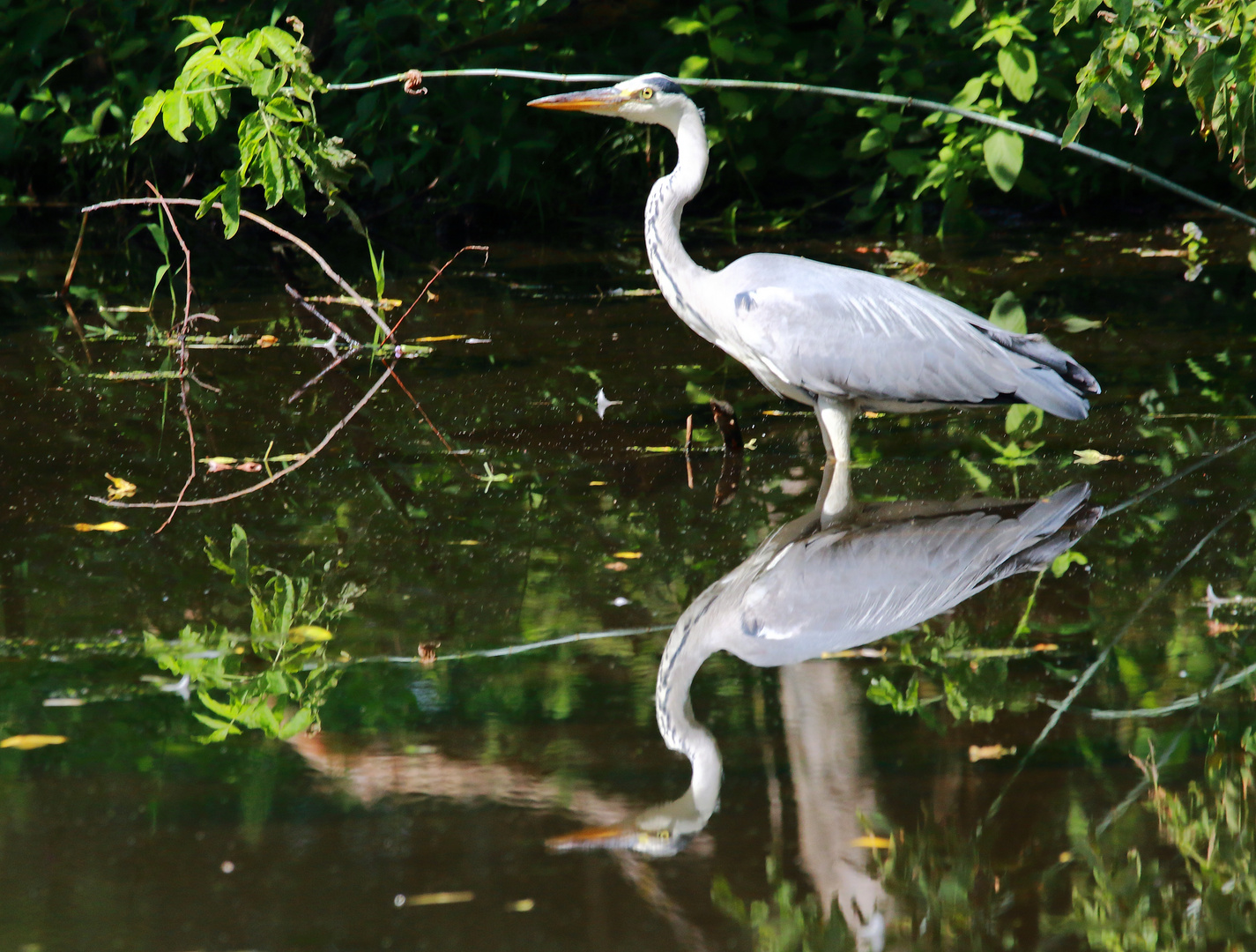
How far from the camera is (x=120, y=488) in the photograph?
4.84 m

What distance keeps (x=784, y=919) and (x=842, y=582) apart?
5.33ft

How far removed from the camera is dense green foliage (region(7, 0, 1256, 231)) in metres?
9.78

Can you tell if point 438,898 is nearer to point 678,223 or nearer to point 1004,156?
point 678,223

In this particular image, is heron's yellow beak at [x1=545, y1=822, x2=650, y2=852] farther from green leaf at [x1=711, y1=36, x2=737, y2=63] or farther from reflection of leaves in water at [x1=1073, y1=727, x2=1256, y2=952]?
green leaf at [x1=711, y1=36, x2=737, y2=63]

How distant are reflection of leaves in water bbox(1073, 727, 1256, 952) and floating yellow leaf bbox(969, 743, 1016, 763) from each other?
0.29 m

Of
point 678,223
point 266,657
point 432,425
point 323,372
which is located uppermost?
point 678,223

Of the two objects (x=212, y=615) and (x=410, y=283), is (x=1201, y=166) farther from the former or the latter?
(x=212, y=615)

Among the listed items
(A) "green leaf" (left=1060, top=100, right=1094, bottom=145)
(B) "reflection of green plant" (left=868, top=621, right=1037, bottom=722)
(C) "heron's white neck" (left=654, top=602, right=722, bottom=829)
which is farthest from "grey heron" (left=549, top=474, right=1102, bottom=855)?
(A) "green leaf" (left=1060, top=100, right=1094, bottom=145)

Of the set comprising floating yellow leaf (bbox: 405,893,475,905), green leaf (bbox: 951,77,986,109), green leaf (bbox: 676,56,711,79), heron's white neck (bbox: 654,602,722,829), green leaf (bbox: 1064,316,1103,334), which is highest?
green leaf (bbox: 676,56,711,79)

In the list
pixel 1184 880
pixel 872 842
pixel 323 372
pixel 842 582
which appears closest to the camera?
pixel 1184 880

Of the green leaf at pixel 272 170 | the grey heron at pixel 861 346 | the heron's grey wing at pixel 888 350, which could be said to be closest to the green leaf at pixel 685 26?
the green leaf at pixel 272 170

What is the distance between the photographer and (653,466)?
511 cm

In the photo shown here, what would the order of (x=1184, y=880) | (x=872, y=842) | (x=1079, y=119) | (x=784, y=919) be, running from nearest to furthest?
(x=784, y=919), (x=1184, y=880), (x=872, y=842), (x=1079, y=119)

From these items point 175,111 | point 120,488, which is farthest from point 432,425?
point 175,111
